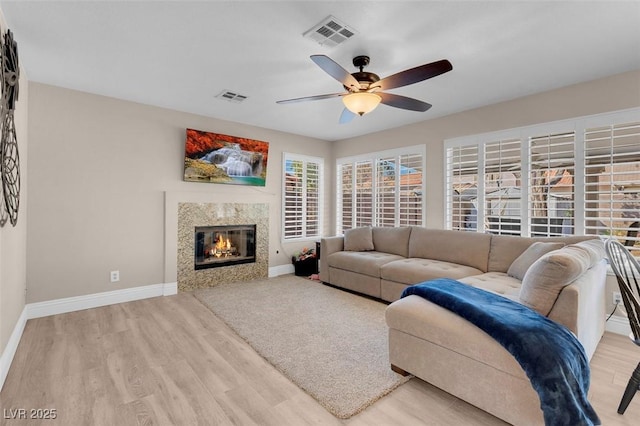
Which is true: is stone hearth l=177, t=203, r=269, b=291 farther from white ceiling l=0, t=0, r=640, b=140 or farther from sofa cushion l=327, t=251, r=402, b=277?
white ceiling l=0, t=0, r=640, b=140

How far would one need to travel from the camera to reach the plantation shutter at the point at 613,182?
2.95m

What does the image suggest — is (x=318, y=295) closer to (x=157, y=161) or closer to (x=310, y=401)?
(x=310, y=401)

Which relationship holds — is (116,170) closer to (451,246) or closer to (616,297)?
(451,246)

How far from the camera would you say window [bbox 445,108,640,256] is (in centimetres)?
301

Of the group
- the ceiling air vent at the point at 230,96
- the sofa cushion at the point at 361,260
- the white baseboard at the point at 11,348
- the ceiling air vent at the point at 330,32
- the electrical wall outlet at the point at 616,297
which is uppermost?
the ceiling air vent at the point at 230,96

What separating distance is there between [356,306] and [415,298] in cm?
152

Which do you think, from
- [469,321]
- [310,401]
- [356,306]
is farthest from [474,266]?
[310,401]

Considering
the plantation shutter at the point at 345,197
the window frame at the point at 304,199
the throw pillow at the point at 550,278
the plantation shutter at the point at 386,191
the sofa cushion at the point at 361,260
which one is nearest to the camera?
the throw pillow at the point at 550,278

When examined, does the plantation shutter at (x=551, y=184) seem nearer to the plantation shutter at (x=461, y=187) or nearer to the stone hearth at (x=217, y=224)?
the plantation shutter at (x=461, y=187)

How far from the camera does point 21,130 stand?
2941mm

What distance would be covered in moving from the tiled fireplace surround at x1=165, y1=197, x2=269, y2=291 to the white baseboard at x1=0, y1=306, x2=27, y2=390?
1491mm

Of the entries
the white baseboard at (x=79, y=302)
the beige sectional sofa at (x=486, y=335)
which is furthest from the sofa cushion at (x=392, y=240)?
the white baseboard at (x=79, y=302)

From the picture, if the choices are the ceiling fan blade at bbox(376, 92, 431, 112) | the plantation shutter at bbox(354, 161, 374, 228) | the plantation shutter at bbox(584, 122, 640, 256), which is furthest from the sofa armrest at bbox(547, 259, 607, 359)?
the plantation shutter at bbox(354, 161, 374, 228)

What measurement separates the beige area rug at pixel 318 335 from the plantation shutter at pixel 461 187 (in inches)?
66.5
